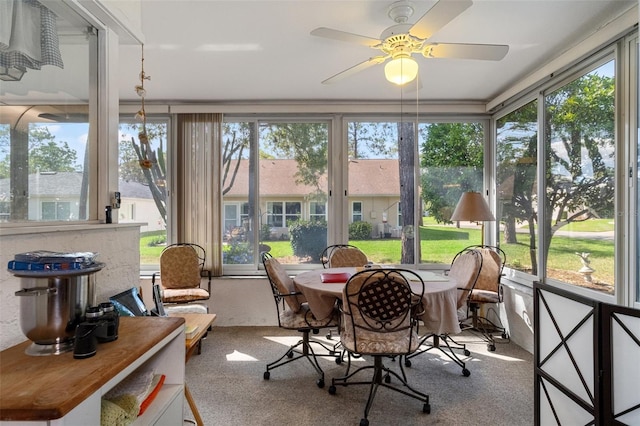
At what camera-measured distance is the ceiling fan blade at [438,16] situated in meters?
1.60

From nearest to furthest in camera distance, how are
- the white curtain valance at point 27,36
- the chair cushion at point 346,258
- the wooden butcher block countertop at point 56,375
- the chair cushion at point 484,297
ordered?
1. the wooden butcher block countertop at point 56,375
2. the white curtain valance at point 27,36
3. the chair cushion at point 484,297
4. the chair cushion at point 346,258

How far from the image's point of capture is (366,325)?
225 cm

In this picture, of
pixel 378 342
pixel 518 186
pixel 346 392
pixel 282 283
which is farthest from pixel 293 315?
pixel 518 186

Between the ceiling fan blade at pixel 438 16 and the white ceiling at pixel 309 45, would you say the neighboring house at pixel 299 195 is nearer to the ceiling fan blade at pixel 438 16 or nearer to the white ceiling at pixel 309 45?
the white ceiling at pixel 309 45

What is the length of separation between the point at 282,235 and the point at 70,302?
3235 mm

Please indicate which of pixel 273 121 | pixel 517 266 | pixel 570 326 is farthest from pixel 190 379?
pixel 517 266

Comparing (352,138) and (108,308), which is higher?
(352,138)

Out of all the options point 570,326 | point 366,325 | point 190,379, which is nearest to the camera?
A: point 570,326

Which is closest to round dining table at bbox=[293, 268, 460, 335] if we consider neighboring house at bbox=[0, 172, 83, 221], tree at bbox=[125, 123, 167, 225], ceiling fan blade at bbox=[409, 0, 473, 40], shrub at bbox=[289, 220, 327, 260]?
shrub at bbox=[289, 220, 327, 260]

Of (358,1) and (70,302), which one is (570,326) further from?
(358,1)

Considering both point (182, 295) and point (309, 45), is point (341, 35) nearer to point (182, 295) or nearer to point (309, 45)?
point (309, 45)

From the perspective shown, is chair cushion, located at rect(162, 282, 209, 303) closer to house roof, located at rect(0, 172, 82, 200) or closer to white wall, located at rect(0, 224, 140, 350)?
white wall, located at rect(0, 224, 140, 350)

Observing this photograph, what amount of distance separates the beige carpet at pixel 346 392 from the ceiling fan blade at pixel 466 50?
2.37 metres

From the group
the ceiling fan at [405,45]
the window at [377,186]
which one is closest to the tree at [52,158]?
the ceiling fan at [405,45]
